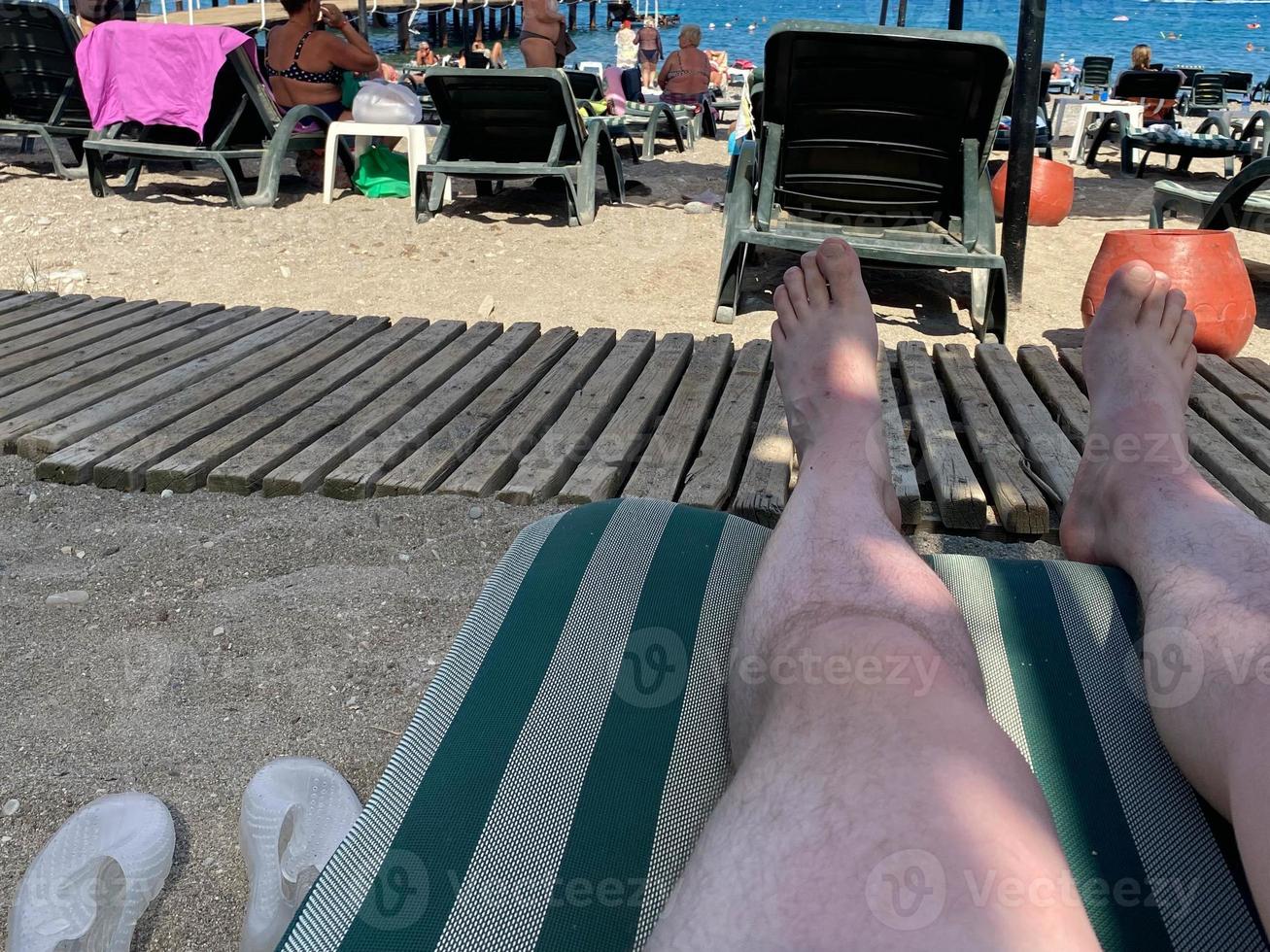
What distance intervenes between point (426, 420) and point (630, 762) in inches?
70.7

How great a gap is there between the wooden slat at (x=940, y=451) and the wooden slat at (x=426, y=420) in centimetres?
124

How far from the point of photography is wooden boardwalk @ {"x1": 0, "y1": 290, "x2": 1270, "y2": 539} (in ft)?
7.66

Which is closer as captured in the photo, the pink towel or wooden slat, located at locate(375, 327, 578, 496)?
wooden slat, located at locate(375, 327, 578, 496)

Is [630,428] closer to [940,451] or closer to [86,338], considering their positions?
[940,451]

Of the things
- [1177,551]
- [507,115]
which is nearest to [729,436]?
[1177,551]

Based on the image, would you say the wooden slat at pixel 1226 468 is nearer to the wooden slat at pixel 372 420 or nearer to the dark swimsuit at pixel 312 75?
the wooden slat at pixel 372 420

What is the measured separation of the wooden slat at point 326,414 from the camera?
A: 7.78 feet

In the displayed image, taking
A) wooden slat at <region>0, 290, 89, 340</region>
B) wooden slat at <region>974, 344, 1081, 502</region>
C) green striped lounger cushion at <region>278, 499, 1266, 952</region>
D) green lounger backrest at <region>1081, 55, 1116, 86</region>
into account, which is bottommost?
wooden slat at <region>0, 290, 89, 340</region>

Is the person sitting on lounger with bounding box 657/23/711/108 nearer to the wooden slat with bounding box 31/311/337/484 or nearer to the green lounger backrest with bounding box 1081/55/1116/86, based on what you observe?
the green lounger backrest with bounding box 1081/55/1116/86

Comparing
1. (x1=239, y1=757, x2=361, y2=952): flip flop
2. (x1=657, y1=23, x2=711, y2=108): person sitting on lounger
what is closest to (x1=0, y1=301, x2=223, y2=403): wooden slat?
(x1=239, y1=757, x2=361, y2=952): flip flop

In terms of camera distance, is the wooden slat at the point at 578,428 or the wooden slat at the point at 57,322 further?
the wooden slat at the point at 57,322

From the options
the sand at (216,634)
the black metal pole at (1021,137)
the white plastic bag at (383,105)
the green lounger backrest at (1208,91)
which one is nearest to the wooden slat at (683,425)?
the sand at (216,634)

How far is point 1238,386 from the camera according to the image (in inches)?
117

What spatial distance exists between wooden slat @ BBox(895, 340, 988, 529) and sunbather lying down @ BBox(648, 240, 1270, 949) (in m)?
0.67
